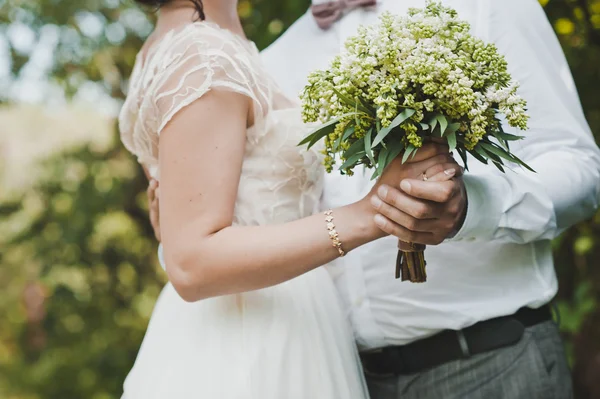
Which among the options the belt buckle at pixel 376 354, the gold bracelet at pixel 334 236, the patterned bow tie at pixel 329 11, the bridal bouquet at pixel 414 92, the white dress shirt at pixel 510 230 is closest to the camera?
the bridal bouquet at pixel 414 92

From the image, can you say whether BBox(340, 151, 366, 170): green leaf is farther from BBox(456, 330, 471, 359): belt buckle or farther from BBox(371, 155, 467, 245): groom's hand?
BBox(456, 330, 471, 359): belt buckle

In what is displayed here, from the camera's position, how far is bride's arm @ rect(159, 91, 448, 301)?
1.76 metres

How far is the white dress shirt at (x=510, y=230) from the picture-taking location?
202 cm

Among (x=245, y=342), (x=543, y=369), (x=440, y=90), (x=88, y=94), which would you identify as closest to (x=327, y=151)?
(x=440, y=90)

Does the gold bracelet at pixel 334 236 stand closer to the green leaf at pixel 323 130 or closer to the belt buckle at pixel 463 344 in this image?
the green leaf at pixel 323 130

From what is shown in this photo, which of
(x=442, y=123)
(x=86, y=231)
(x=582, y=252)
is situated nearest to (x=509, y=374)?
(x=442, y=123)

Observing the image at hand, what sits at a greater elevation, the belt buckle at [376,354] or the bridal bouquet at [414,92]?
the bridal bouquet at [414,92]

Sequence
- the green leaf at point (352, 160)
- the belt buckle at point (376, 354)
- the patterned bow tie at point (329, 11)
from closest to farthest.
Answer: the green leaf at point (352, 160) < the belt buckle at point (376, 354) < the patterned bow tie at point (329, 11)

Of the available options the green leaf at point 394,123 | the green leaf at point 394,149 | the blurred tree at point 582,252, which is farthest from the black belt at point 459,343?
the blurred tree at point 582,252

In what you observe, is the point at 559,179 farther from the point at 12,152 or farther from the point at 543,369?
the point at 12,152

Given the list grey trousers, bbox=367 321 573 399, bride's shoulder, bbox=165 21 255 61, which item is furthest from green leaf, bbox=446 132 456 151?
grey trousers, bbox=367 321 573 399

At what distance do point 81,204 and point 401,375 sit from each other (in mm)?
3624

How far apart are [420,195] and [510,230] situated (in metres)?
0.45

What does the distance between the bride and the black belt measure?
15 centimetres
